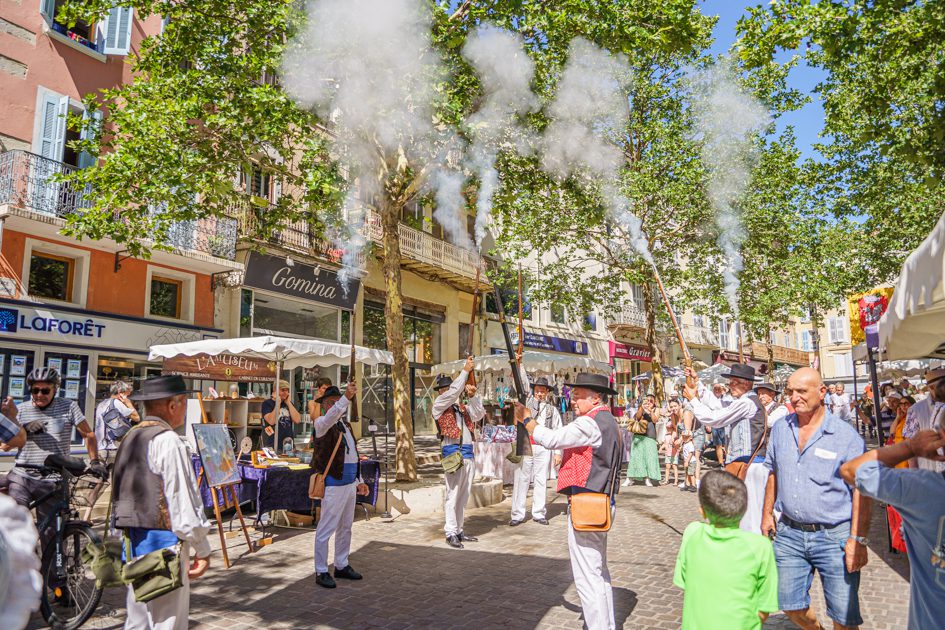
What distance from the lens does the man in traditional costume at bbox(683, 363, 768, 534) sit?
213 inches

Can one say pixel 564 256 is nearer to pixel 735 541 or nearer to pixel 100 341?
pixel 100 341

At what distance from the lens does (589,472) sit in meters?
4.23

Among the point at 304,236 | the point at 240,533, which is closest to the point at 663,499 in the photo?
the point at 240,533

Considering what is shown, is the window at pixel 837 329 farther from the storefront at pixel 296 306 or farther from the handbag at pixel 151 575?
the handbag at pixel 151 575

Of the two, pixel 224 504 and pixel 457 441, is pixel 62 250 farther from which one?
pixel 457 441

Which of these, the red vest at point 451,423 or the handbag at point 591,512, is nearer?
the handbag at point 591,512

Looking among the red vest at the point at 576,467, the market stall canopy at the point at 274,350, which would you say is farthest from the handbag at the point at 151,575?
the market stall canopy at the point at 274,350

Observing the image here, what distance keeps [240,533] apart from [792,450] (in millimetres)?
6398

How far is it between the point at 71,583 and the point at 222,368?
6804mm

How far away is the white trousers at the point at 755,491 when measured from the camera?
18.7ft

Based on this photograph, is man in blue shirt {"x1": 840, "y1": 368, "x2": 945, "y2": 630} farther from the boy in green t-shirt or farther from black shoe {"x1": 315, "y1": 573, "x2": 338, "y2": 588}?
black shoe {"x1": 315, "y1": 573, "x2": 338, "y2": 588}

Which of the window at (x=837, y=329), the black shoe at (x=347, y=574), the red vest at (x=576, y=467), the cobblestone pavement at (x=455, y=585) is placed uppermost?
the window at (x=837, y=329)

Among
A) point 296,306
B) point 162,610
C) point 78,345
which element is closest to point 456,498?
point 162,610

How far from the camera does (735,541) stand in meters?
2.86
